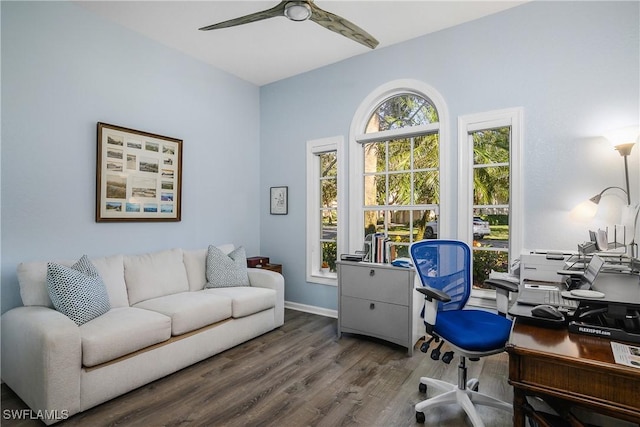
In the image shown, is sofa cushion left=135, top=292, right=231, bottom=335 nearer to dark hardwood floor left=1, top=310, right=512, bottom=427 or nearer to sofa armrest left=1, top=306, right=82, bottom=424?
dark hardwood floor left=1, top=310, right=512, bottom=427

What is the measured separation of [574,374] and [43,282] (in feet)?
10.8

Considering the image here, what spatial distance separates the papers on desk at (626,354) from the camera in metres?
1.04

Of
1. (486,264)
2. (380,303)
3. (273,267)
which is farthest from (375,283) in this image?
(273,267)

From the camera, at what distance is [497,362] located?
9.23ft

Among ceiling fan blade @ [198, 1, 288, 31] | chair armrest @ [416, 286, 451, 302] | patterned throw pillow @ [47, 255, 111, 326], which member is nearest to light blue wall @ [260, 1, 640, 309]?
chair armrest @ [416, 286, 451, 302]

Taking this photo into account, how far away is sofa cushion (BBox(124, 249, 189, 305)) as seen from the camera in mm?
3035

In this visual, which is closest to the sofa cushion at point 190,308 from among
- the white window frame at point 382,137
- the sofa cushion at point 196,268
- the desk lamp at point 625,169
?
the sofa cushion at point 196,268

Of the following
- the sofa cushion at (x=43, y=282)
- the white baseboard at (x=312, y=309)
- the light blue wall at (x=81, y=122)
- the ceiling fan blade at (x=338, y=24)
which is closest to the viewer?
the ceiling fan blade at (x=338, y=24)

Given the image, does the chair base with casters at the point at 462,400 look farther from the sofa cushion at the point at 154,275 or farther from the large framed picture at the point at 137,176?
the large framed picture at the point at 137,176

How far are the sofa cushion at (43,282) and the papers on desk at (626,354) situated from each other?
3.27 metres

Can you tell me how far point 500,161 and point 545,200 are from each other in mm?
558

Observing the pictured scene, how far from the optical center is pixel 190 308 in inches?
109

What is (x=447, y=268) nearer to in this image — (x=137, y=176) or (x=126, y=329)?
(x=126, y=329)

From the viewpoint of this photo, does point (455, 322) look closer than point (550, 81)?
Yes
